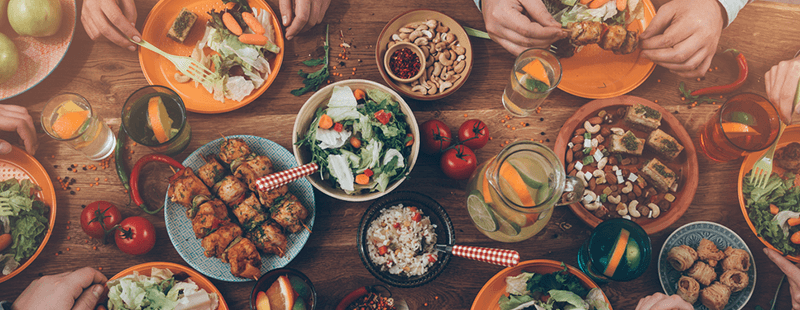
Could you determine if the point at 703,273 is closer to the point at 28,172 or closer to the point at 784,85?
the point at 784,85

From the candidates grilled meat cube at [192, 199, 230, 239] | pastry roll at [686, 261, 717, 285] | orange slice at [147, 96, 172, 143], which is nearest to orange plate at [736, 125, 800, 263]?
pastry roll at [686, 261, 717, 285]

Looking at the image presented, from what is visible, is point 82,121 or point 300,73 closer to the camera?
point 82,121

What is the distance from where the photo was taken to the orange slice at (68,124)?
2086mm

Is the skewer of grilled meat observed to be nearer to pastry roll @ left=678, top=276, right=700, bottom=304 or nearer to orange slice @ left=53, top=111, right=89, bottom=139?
pastry roll @ left=678, top=276, right=700, bottom=304

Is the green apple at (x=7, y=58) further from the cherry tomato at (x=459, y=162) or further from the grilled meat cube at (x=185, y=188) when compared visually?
the cherry tomato at (x=459, y=162)

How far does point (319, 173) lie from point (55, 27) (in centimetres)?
184

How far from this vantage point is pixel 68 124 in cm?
209

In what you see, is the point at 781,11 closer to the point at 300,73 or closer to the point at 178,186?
the point at 300,73

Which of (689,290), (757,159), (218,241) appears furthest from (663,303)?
(218,241)

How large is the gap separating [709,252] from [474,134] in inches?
61.5

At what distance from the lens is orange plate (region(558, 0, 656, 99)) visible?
228cm

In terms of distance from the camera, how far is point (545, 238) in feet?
7.57

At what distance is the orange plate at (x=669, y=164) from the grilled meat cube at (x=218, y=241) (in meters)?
1.99

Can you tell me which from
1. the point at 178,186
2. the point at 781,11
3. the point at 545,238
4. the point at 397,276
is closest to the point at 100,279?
the point at 178,186
